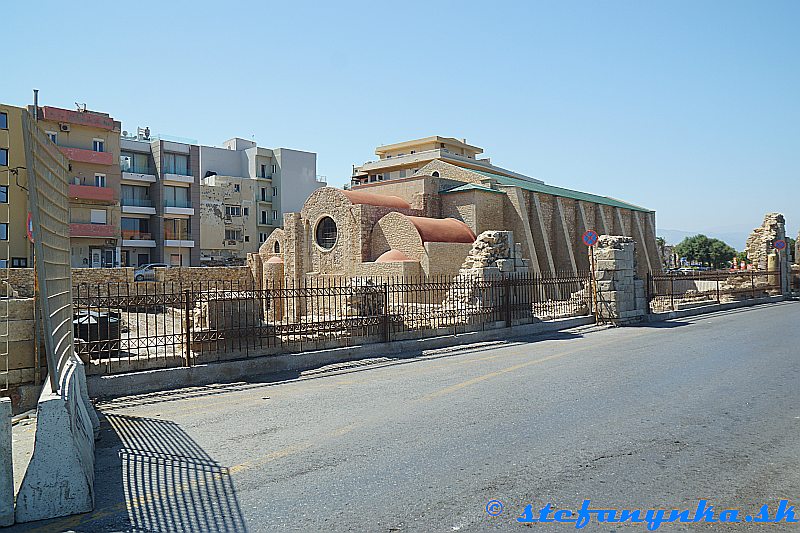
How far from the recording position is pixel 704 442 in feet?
19.1

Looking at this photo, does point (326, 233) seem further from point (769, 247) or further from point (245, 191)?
point (769, 247)

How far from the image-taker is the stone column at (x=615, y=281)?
18703 millimetres

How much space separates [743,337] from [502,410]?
10.0 meters

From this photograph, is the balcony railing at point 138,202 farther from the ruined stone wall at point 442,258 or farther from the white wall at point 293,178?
the ruined stone wall at point 442,258

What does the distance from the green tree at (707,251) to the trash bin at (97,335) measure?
8056 cm

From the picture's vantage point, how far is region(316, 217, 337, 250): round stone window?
34.8m

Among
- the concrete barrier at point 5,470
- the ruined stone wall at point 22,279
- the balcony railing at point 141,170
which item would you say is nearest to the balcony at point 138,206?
the balcony railing at point 141,170

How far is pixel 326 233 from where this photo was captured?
3522cm

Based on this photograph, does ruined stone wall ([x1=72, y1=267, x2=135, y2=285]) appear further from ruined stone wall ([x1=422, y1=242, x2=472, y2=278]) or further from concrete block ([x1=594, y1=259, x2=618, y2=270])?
concrete block ([x1=594, y1=259, x2=618, y2=270])

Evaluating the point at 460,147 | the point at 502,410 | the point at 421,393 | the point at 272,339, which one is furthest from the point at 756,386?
the point at 460,147

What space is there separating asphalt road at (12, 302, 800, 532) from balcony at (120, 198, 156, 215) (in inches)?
1579

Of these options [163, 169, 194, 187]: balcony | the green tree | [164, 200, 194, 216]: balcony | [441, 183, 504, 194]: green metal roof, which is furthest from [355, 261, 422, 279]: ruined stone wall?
the green tree

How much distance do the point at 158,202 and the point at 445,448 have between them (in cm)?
4514

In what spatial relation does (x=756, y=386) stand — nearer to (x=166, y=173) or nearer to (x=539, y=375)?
(x=539, y=375)
